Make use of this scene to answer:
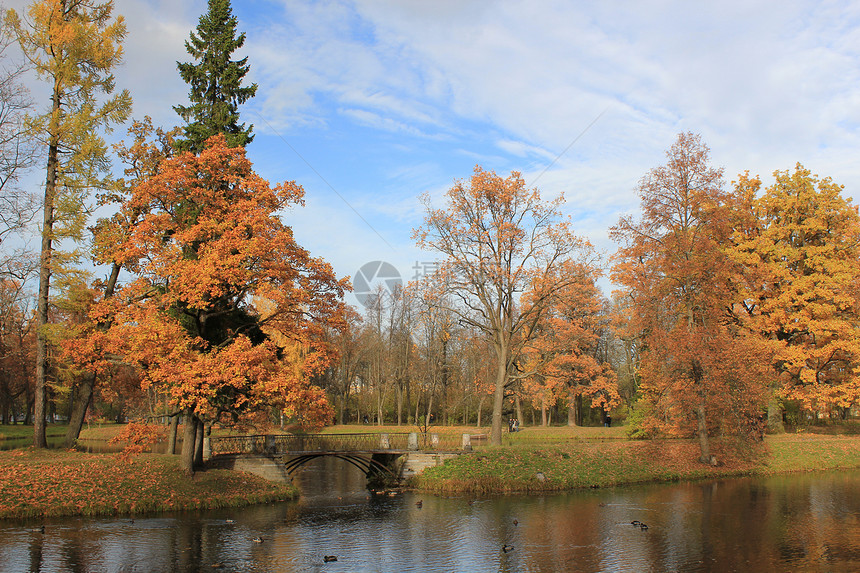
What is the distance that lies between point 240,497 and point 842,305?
36.2 metres

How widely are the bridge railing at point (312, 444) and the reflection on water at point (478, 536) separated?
3.75 meters

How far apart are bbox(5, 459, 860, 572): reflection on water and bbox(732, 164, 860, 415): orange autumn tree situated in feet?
43.5

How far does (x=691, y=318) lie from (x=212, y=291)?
26.1 metres

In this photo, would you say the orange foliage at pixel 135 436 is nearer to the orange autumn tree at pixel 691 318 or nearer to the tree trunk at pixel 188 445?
the tree trunk at pixel 188 445

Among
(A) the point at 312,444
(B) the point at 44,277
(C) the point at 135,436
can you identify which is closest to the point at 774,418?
(A) the point at 312,444

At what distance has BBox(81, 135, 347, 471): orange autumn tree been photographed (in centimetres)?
1981

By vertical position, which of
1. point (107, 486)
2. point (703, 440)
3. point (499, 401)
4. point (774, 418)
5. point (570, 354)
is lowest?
point (703, 440)

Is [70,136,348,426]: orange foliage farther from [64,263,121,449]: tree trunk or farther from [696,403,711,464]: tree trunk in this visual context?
[696,403,711,464]: tree trunk

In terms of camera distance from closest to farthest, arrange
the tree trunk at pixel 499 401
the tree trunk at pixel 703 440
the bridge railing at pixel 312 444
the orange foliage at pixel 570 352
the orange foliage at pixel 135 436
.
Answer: the orange foliage at pixel 135 436 < the bridge railing at pixel 312 444 < the tree trunk at pixel 499 401 < the tree trunk at pixel 703 440 < the orange foliage at pixel 570 352

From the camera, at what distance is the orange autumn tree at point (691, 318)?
100ft

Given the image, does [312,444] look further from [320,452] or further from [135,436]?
[135,436]

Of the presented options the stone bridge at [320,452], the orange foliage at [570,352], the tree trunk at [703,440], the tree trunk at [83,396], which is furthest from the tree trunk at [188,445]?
the tree trunk at [703,440]

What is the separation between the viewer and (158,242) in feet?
68.6

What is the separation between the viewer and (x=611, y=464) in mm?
29859
